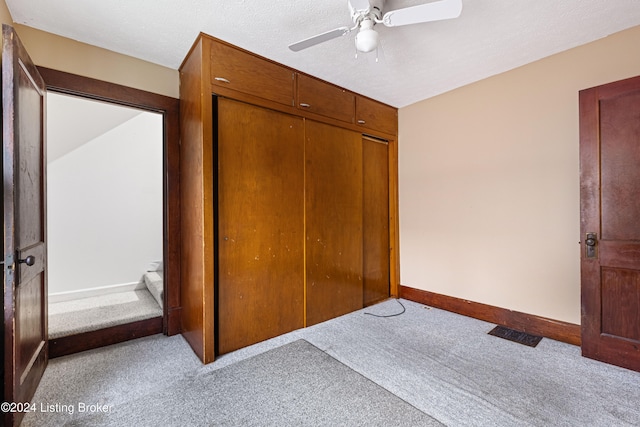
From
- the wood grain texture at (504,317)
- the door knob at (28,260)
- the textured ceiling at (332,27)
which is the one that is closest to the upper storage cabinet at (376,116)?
the textured ceiling at (332,27)

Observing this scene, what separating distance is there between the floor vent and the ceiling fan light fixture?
2.71 meters

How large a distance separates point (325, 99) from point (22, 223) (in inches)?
101

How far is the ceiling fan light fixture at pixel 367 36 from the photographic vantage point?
1.78 m

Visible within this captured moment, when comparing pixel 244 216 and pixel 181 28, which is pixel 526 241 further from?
pixel 181 28

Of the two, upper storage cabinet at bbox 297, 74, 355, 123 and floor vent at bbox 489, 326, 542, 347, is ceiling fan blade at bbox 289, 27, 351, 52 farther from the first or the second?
floor vent at bbox 489, 326, 542, 347

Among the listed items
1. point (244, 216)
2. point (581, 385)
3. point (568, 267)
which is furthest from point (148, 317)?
point (568, 267)

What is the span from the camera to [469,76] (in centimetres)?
291

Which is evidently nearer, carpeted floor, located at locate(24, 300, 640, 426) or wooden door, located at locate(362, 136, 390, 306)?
carpeted floor, located at locate(24, 300, 640, 426)

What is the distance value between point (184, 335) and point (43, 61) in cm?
250

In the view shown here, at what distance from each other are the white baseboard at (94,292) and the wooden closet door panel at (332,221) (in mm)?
2581

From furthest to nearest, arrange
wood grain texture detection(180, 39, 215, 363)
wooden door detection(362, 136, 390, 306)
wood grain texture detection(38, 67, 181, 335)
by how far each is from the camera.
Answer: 1. wooden door detection(362, 136, 390, 306)
2. wood grain texture detection(38, 67, 181, 335)
3. wood grain texture detection(180, 39, 215, 363)

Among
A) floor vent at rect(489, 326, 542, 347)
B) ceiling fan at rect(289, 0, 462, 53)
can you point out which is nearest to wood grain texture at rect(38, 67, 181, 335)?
ceiling fan at rect(289, 0, 462, 53)

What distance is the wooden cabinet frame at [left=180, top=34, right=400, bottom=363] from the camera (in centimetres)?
216

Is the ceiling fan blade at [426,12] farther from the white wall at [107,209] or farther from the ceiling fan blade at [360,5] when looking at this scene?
the white wall at [107,209]
